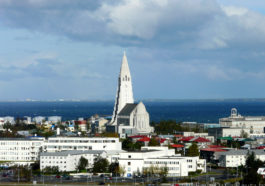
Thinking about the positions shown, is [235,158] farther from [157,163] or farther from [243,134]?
[243,134]

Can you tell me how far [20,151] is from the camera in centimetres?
10419

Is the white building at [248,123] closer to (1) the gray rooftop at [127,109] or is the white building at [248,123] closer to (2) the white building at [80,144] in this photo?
(1) the gray rooftop at [127,109]

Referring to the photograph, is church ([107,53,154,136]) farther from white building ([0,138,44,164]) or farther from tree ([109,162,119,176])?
tree ([109,162,119,176])

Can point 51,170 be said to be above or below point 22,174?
above

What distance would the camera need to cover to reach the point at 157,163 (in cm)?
8144

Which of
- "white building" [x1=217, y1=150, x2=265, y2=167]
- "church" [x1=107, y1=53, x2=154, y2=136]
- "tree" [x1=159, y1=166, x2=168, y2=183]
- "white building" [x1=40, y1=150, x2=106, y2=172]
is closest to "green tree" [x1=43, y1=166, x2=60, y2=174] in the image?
"white building" [x1=40, y1=150, x2=106, y2=172]

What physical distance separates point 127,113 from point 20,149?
148 feet

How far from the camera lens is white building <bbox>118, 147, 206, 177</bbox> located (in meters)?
80.2

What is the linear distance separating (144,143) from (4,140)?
24.3 m

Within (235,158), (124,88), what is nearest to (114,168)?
(235,158)

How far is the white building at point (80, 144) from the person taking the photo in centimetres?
10012

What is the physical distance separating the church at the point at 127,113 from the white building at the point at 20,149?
33328 mm

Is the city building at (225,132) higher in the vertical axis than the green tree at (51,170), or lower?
higher

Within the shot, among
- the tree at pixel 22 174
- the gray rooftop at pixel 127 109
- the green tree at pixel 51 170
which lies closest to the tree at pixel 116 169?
the green tree at pixel 51 170
